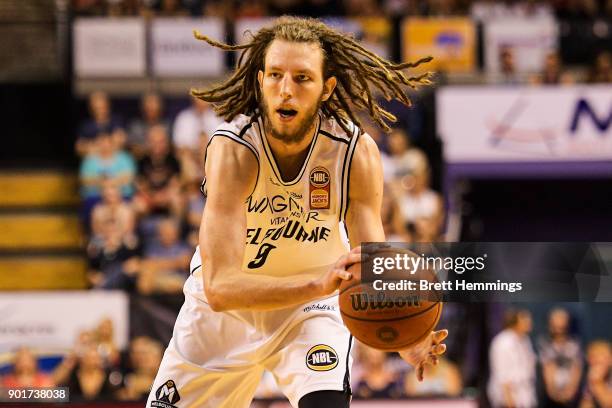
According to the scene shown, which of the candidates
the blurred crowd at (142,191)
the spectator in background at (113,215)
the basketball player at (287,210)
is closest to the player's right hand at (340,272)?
the basketball player at (287,210)

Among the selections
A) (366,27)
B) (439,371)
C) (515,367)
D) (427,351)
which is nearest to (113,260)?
(439,371)

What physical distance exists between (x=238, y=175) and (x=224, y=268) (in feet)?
1.47

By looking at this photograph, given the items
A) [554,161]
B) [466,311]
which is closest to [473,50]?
[554,161]

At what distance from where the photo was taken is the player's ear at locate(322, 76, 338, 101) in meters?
4.73

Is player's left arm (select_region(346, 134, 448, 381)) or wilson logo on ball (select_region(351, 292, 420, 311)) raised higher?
player's left arm (select_region(346, 134, 448, 381))

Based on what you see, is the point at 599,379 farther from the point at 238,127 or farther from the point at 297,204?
the point at 238,127

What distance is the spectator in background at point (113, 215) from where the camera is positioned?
11.7 metres

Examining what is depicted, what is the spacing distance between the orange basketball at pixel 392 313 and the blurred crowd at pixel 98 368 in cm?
466

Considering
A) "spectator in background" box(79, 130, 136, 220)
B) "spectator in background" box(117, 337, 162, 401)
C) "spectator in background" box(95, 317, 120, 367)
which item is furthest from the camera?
"spectator in background" box(79, 130, 136, 220)

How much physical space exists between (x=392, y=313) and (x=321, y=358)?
53 cm

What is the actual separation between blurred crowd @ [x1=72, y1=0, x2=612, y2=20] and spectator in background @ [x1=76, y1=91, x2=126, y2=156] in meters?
1.26

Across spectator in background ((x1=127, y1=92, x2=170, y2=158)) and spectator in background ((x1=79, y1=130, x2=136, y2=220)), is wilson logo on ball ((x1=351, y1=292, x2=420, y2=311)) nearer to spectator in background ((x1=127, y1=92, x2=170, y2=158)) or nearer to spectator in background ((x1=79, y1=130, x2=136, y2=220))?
spectator in background ((x1=79, y1=130, x2=136, y2=220))

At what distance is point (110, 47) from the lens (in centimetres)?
1260

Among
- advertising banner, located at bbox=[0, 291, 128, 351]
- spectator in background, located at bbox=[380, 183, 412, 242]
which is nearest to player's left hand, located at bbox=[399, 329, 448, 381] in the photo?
advertising banner, located at bbox=[0, 291, 128, 351]
